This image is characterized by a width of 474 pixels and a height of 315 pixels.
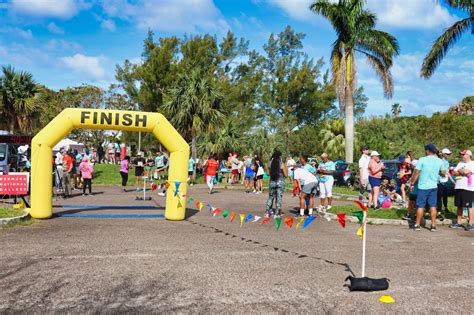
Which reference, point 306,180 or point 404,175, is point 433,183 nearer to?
point 306,180

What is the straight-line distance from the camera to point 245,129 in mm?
45344

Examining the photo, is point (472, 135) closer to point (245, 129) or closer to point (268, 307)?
point (245, 129)

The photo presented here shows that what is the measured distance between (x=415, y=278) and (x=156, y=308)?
12.0ft

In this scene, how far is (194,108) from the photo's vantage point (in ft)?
89.2

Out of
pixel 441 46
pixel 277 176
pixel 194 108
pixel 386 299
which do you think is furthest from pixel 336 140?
pixel 386 299

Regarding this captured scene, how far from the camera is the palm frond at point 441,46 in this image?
19.4 m

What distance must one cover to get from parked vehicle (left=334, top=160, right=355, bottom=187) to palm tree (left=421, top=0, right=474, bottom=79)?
6.05 m

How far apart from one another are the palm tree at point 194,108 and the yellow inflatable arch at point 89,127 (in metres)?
15.4

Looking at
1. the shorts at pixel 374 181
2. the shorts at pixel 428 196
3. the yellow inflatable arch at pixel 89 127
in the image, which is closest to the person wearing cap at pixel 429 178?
the shorts at pixel 428 196

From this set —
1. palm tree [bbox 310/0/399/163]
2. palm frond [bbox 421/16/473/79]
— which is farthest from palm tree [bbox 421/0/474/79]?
palm tree [bbox 310/0/399/163]

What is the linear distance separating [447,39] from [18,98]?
24288 millimetres

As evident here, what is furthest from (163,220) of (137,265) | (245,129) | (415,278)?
(245,129)

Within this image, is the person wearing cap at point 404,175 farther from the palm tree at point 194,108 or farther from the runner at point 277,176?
the palm tree at point 194,108

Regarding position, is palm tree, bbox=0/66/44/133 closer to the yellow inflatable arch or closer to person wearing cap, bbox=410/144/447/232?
the yellow inflatable arch
